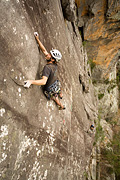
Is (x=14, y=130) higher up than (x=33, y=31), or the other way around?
(x=33, y=31)

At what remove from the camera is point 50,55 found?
2674 millimetres

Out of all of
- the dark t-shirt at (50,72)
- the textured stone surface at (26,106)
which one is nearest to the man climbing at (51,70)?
the dark t-shirt at (50,72)

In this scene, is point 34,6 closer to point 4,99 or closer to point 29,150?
point 4,99

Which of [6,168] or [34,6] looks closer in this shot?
[6,168]

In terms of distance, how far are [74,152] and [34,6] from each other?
4.79 m

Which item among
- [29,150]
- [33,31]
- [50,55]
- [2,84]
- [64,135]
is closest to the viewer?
[2,84]

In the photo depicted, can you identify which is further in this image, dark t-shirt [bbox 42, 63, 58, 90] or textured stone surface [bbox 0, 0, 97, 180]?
dark t-shirt [bbox 42, 63, 58, 90]

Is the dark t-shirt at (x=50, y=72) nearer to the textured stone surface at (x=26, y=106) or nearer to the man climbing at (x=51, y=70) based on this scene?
the man climbing at (x=51, y=70)

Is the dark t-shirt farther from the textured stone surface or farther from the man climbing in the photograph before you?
the textured stone surface

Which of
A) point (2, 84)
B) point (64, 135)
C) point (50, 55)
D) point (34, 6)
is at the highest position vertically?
point (34, 6)

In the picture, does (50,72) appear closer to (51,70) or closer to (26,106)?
(51,70)

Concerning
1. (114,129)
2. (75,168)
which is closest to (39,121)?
(75,168)

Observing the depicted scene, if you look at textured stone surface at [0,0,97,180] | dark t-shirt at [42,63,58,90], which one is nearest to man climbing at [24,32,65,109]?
dark t-shirt at [42,63,58,90]

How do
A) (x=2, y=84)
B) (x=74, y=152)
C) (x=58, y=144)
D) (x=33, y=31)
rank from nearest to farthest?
(x=2, y=84) → (x=33, y=31) → (x=58, y=144) → (x=74, y=152)
